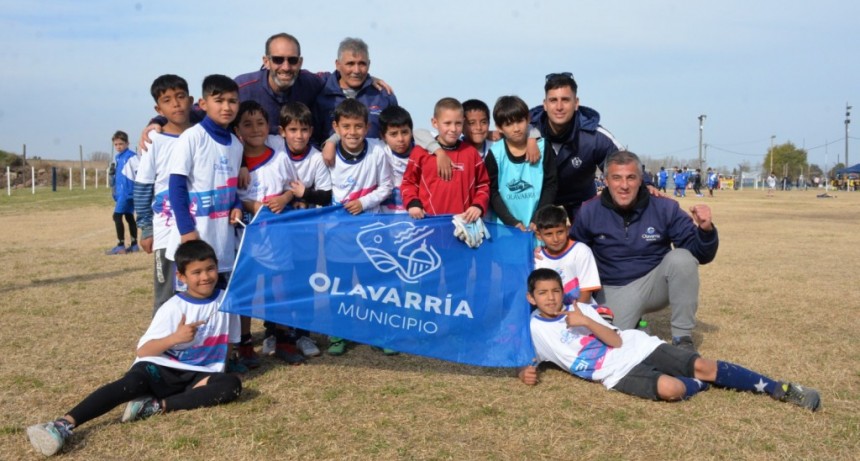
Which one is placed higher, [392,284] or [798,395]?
[392,284]

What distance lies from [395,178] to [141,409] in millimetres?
2650

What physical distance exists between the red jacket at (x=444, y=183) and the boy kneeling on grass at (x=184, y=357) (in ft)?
5.53

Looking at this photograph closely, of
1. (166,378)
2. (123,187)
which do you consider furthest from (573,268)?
(123,187)

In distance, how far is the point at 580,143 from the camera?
6012 millimetres

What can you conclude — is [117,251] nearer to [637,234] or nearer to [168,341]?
[168,341]

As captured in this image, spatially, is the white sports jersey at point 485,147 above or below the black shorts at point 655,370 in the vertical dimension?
above

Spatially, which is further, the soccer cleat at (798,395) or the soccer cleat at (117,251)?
the soccer cleat at (117,251)

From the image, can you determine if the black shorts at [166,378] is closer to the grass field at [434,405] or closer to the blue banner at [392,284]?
the grass field at [434,405]

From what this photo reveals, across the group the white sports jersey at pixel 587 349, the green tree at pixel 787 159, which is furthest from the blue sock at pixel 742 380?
the green tree at pixel 787 159

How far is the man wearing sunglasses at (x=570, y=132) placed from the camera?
19.0 ft

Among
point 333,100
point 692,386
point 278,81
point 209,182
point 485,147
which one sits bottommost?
point 692,386

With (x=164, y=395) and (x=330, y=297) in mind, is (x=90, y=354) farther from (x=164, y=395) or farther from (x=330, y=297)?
(x=330, y=297)

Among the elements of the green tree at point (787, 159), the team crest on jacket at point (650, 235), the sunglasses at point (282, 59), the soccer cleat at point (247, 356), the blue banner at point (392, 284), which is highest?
the green tree at point (787, 159)

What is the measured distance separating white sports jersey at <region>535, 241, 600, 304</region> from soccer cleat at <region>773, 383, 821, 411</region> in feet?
4.84
